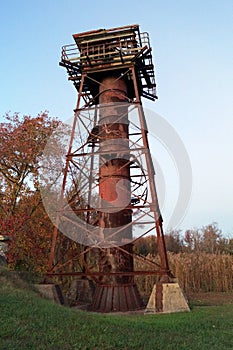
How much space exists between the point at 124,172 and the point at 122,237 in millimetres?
2272

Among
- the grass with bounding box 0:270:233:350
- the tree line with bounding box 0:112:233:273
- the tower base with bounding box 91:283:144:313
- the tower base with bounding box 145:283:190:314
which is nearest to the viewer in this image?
the grass with bounding box 0:270:233:350

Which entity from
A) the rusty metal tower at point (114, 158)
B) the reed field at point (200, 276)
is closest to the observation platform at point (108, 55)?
the rusty metal tower at point (114, 158)

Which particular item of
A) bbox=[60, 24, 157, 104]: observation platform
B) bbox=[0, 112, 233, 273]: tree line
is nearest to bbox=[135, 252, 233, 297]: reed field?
bbox=[0, 112, 233, 273]: tree line

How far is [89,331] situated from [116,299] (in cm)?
537

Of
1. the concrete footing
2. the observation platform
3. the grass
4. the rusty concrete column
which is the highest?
the observation platform

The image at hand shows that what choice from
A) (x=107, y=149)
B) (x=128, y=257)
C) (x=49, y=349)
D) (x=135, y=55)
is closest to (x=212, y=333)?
(x=49, y=349)

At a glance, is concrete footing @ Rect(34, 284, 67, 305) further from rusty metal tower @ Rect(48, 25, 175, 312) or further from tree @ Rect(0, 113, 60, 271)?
tree @ Rect(0, 113, 60, 271)

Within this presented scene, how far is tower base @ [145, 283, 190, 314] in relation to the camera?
9.63m

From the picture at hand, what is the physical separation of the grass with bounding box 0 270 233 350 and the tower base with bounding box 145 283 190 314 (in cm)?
164

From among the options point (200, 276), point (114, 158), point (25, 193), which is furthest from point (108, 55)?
point (200, 276)

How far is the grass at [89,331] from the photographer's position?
16.8 feet

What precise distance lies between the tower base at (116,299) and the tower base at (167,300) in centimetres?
130

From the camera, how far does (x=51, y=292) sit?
10.5 meters

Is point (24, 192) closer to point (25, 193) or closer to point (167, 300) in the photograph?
point (25, 193)
